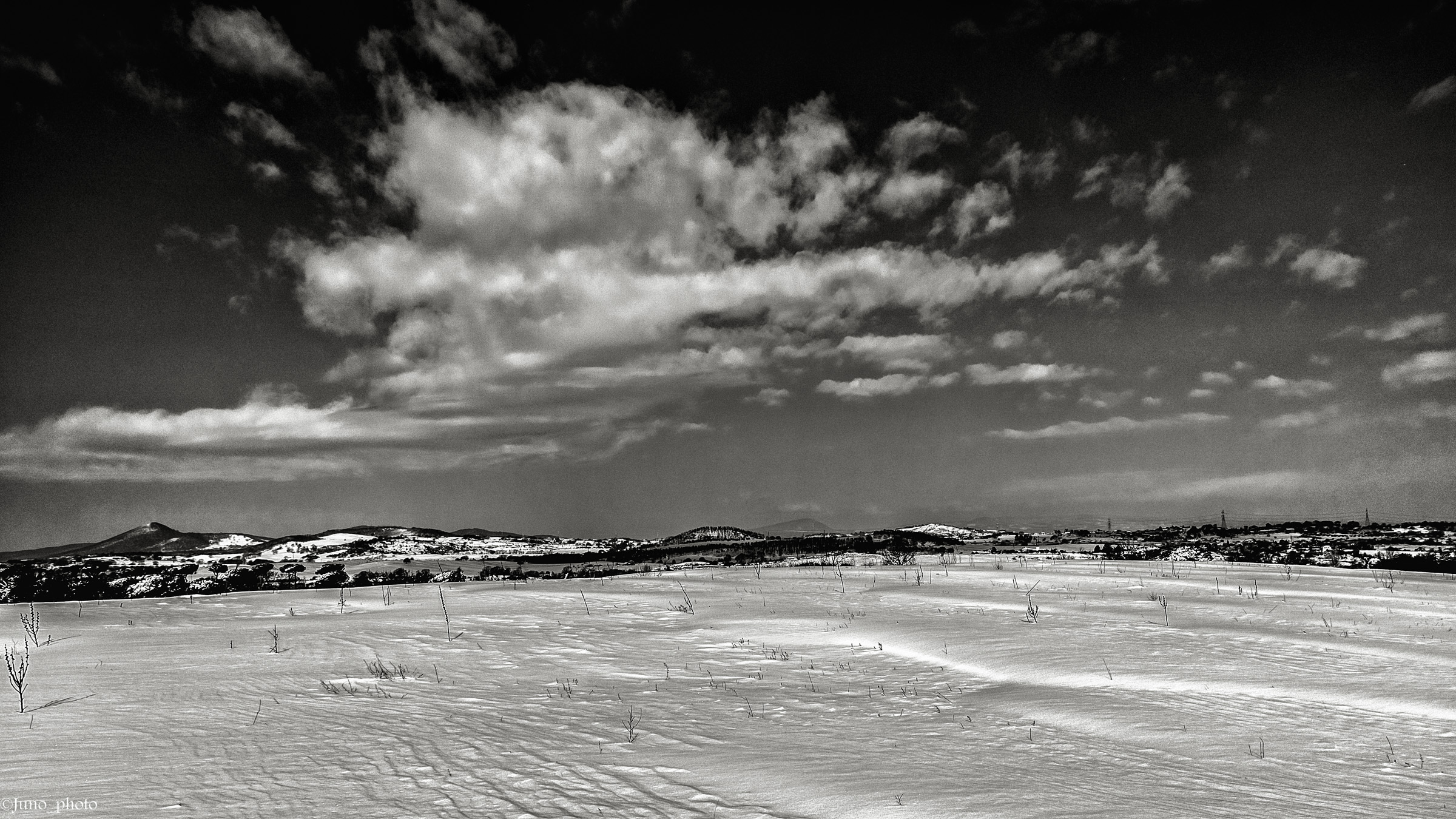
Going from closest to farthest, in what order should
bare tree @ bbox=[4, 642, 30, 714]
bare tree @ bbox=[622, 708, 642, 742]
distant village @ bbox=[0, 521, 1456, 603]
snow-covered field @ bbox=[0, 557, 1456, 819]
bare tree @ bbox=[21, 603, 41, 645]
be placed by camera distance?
1. snow-covered field @ bbox=[0, 557, 1456, 819]
2. bare tree @ bbox=[622, 708, 642, 742]
3. bare tree @ bbox=[4, 642, 30, 714]
4. bare tree @ bbox=[21, 603, 41, 645]
5. distant village @ bbox=[0, 521, 1456, 603]

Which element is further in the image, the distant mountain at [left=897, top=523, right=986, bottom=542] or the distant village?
the distant mountain at [left=897, top=523, right=986, bottom=542]

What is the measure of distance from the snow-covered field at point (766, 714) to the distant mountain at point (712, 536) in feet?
97.3

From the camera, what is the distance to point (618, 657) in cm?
802

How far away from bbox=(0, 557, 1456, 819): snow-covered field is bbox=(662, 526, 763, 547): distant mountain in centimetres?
2966

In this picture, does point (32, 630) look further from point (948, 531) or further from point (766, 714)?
point (948, 531)

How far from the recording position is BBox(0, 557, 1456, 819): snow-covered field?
11.7 feet

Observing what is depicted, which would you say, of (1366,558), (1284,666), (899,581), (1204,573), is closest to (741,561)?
(899,581)

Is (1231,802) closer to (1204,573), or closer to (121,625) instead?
(121,625)

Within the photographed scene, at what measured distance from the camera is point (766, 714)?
5469mm

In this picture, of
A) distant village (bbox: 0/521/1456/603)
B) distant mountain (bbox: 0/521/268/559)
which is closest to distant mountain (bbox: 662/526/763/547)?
distant village (bbox: 0/521/1456/603)

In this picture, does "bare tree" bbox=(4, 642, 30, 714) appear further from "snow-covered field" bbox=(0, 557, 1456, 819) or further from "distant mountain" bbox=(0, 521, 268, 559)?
"distant mountain" bbox=(0, 521, 268, 559)

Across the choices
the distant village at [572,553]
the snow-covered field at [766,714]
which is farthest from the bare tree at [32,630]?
the distant village at [572,553]

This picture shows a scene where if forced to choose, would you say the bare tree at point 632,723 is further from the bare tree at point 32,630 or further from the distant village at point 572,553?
the distant village at point 572,553

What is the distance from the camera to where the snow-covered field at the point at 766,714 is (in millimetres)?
3580
